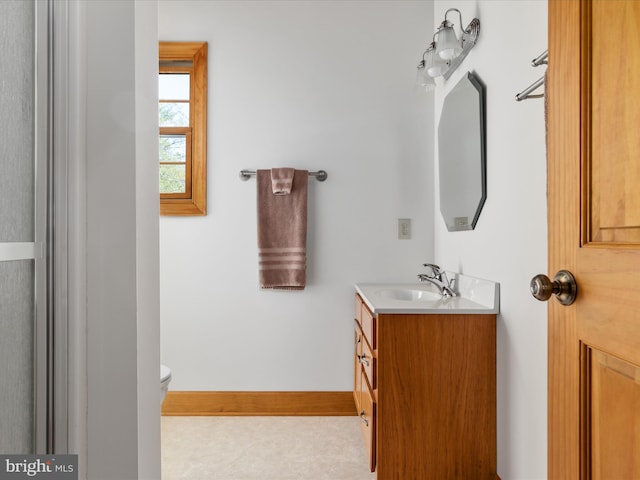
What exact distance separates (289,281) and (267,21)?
5.30ft

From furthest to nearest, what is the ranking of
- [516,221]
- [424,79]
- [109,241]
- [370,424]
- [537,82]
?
1. [424,79]
2. [370,424]
3. [516,221]
4. [537,82]
5. [109,241]

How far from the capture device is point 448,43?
2.03m

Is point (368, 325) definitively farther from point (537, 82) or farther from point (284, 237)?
point (537, 82)

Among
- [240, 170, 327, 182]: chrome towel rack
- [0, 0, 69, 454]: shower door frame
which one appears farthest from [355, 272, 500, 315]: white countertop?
[0, 0, 69, 454]: shower door frame

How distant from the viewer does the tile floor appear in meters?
2.00

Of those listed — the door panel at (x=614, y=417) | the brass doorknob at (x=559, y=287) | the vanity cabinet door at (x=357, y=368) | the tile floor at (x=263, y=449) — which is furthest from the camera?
the vanity cabinet door at (x=357, y=368)

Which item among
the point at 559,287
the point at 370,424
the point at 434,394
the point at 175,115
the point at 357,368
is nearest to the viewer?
the point at 559,287

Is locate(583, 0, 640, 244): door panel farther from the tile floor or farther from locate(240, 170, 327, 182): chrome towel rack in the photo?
locate(240, 170, 327, 182): chrome towel rack

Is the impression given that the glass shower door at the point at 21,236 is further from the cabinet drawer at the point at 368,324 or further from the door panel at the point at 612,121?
the cabinet drawer at the point at 368,324

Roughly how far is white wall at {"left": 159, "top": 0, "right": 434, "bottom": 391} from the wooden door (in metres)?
1.78

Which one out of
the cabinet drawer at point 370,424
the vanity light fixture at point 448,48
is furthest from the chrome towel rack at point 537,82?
the cabinet drawer at point 370,424

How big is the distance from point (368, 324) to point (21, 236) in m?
1.47

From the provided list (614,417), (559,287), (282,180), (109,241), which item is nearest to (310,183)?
(282,180)

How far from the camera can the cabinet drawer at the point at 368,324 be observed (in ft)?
6.05
